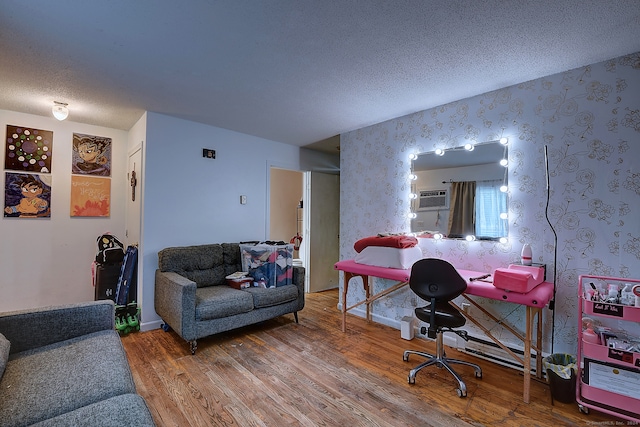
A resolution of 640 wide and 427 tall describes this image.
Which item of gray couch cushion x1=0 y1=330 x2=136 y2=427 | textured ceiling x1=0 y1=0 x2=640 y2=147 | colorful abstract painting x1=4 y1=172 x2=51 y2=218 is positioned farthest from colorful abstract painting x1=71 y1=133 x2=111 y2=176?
gray couch cushion x1=0 y1=330 x2=136 y2=427

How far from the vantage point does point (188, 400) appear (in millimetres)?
1930

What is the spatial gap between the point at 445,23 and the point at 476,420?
7.89ft

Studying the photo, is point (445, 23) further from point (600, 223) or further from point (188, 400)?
point (188, 400)

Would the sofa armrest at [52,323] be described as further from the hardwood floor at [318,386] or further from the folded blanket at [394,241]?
the folded blanket at [394,241]

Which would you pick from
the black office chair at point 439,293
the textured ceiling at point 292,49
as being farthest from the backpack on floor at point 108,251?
the black office chair at point 439,293

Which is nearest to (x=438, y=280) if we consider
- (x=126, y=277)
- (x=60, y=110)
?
(x=126, y=277)

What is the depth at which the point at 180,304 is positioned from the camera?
2.55 m

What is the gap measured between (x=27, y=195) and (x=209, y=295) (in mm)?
2504

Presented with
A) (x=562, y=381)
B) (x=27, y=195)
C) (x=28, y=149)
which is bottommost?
(x=562, y=381)

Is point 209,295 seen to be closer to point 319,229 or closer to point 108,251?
point 108,251

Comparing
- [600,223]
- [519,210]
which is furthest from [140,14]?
[600,223]

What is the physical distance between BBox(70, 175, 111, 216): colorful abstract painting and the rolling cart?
498cm

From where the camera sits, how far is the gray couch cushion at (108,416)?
103 centimetres

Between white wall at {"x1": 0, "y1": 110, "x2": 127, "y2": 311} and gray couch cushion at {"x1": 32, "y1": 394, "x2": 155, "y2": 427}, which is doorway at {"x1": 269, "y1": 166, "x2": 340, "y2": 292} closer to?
white wall at {"x1": 0, "y1": 110, "x2": 127, "y2": 311}
